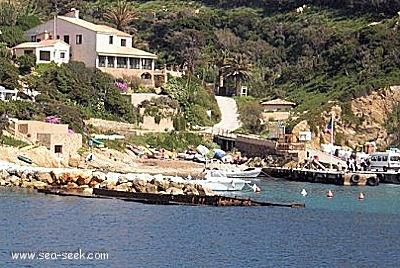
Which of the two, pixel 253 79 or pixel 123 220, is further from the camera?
pixel 253 79

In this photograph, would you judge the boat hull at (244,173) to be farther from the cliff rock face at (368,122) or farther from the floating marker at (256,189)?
the cliff rock face at (368,122)

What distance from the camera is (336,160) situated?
79.4 m

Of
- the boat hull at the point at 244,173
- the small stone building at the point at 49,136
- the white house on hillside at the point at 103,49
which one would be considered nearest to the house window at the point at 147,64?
the white house on hillside at the point at 103,49

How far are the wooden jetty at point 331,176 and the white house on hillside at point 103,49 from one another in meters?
19.6

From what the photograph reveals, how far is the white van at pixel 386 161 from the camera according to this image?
7575cm

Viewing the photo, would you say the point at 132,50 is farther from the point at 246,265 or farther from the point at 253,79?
the point at 246,265

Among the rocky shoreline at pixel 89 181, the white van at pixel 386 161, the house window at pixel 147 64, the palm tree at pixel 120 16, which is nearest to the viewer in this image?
the rocky shoreline at pixel 89 181

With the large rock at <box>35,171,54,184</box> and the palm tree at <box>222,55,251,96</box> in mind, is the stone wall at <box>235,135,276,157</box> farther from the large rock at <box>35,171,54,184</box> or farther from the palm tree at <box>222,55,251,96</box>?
the large rock at <box>35,171,54,184</box>

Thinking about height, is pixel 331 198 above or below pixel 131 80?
below

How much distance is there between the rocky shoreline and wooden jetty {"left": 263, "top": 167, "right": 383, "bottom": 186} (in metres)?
14.5

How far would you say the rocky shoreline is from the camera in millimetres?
57781

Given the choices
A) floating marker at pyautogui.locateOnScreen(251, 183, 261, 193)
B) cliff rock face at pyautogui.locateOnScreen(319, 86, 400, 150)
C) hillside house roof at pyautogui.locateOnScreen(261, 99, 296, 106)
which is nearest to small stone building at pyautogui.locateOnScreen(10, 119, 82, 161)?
floating marker at pyautogui.locateOnScreen(251, 183, 261, 193)

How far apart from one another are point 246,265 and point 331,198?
75.0 feet

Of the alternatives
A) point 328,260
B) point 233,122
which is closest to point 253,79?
→ point 233,122
